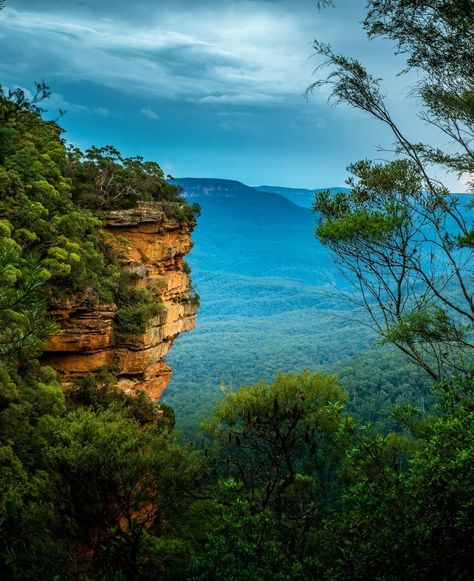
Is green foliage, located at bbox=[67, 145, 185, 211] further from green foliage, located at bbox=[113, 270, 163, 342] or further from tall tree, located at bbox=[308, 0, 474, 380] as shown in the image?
tall tree, located at bbox=[308, 0, 474, 380]

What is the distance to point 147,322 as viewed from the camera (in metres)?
19.3

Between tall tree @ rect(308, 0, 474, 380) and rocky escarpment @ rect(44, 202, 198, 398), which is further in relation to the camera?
rocky escarpment @ rect(44, 202, 198, 398)

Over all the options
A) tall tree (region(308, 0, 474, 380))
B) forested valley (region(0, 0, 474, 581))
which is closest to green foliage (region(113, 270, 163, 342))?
forested valley (region(0, 0, 474, 581))

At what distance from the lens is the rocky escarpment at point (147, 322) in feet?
55.0

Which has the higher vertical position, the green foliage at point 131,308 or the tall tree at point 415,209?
the tall tree at point 415,209

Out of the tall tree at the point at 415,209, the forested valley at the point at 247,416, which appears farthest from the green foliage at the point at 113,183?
the tall tree at the point at 415,209

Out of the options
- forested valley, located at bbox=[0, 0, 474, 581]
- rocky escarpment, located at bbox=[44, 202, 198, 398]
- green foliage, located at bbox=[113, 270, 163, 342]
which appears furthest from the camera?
green foliage, located at bbox=[113, 270, 163, 342]

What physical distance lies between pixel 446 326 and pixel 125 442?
711 centimetres

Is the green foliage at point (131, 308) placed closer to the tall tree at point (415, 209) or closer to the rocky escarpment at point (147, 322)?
the rocky escarpment at point (147, 322)

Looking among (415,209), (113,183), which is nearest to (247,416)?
(415,209)

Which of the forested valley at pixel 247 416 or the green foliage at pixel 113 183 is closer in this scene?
the forested valley at pixel 247 416

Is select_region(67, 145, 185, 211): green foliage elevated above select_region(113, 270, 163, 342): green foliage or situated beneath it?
elevated above

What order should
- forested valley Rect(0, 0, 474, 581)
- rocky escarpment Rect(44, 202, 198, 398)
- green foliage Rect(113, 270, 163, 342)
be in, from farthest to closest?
green foliage Rect(113, 270, 163, 342) < rocky escarpment Rect(44, 202, 198, 398) < forested valley Rect(0, 0, 474, 581)

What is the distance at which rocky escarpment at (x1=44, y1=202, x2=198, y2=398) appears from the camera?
16.8 metres
